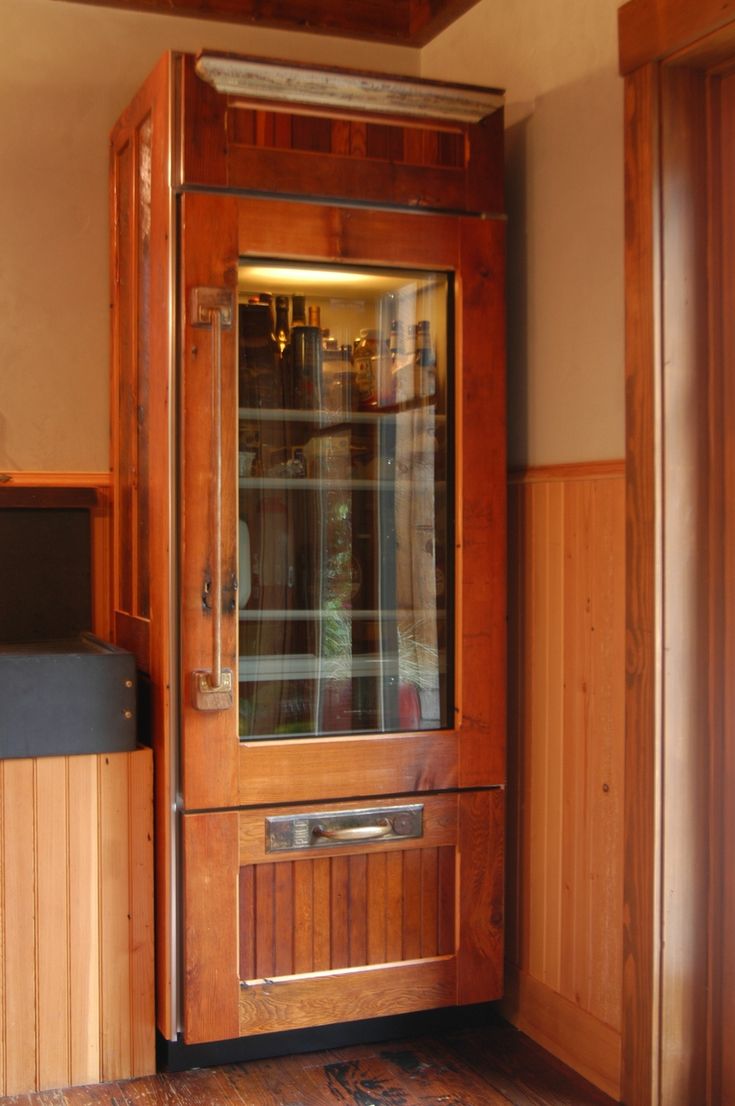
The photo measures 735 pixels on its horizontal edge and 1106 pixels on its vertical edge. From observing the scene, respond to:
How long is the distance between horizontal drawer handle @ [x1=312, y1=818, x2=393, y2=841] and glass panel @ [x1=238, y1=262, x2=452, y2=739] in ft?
0.68

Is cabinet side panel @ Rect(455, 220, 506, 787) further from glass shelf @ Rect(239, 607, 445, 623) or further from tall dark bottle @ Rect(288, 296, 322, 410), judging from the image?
tall dark bottle @ Rect(288, 296, 322, 410)

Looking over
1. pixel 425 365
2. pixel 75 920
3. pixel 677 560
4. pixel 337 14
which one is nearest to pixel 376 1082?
pixel 75 920

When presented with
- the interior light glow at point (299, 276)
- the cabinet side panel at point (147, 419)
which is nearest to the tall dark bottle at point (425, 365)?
the interior light glow at point (299, 276)

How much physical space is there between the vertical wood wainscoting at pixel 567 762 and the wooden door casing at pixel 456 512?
0.32ft

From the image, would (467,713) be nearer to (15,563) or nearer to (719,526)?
(719,526)

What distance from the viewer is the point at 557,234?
266 centimetres

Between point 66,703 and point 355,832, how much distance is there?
2.20ft

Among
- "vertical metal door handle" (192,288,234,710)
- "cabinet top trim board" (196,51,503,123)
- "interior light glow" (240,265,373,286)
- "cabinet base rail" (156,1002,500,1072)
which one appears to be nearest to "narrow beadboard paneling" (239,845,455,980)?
"cabinet base rail" (156,1002,500,1072)

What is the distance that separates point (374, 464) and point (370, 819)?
783 mm

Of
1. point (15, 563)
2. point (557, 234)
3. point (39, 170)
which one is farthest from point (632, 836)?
point (39, 170)

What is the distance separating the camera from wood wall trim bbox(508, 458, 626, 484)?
8.00 ft

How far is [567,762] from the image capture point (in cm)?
262

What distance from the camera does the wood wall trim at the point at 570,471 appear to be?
244 cm

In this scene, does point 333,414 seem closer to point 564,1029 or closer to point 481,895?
point 481,895
